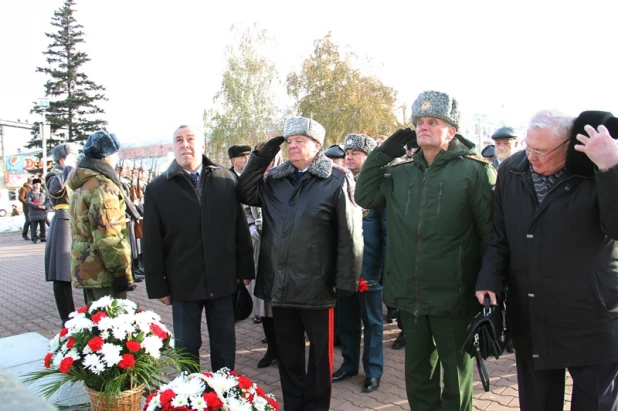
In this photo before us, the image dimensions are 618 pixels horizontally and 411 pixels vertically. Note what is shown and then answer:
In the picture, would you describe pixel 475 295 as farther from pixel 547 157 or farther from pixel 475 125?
pixel 475 125

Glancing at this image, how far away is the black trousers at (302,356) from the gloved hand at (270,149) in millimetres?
1158

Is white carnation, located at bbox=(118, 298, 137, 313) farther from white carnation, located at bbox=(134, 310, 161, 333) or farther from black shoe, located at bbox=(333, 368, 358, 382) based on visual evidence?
black shoe, located at bbox=(333, 368, 358, 382)

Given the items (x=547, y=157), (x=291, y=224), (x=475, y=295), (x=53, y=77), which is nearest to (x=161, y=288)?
(x=291, y=224)

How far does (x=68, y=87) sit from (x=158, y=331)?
124 ft

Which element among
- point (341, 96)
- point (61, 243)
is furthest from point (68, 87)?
point (61, 243)

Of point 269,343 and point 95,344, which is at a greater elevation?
point 95,344

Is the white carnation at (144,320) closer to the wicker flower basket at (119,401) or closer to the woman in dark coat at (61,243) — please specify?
the wicker flower basket at (119,401)

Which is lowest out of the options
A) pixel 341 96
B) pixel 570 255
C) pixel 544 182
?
pixel 570 255

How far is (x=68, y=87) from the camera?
3566cm

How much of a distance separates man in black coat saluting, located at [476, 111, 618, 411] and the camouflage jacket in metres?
3.23

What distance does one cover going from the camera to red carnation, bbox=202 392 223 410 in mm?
2363

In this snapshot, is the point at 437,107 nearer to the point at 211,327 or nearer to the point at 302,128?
the point at 302,128

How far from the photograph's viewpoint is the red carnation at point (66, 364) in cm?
291

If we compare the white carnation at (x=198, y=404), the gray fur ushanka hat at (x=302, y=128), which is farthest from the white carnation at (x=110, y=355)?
the gray fur ushanka hat at (x=302, y=128)
